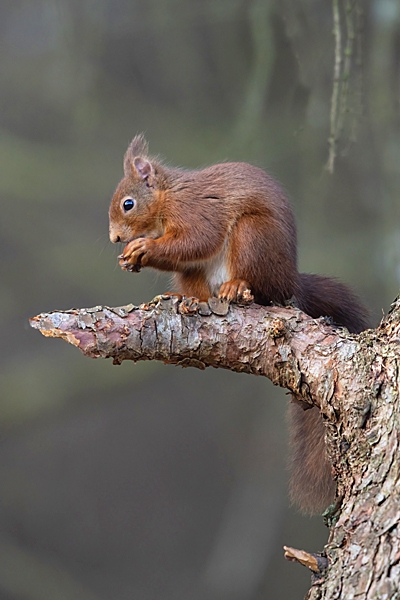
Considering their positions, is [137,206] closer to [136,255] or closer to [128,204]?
[128,204]

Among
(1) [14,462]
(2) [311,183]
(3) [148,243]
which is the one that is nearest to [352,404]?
(3) [148,243]

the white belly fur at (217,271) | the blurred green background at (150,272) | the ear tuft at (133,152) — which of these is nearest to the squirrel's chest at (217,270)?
the white belly fur at (217,271)

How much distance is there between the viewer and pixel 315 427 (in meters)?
1.82

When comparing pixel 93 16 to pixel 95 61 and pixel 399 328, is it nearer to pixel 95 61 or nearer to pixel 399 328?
pixel 95 61

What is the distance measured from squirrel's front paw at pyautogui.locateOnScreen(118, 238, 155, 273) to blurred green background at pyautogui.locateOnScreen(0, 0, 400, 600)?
1197mm

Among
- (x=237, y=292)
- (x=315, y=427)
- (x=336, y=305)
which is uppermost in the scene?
(x=336, y=305)

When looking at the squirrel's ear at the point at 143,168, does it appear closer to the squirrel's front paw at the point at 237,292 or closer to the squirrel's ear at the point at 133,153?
the squirrel's ear at the point at 133,153

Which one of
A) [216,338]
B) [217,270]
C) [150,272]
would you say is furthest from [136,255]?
[150,272]

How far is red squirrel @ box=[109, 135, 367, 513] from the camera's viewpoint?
177cm

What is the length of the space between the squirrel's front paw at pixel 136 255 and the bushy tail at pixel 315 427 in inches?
15.9

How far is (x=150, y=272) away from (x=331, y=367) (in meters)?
1.77

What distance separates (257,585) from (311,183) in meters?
1.96

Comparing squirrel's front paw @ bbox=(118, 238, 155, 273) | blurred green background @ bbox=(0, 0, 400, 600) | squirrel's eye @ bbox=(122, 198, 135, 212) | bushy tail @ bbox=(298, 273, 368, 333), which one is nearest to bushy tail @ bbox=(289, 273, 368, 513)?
bushy tail @ bbox=(298, 273, 368, 333)

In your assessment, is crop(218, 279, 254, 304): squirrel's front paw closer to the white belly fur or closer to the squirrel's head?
the white belly fur
